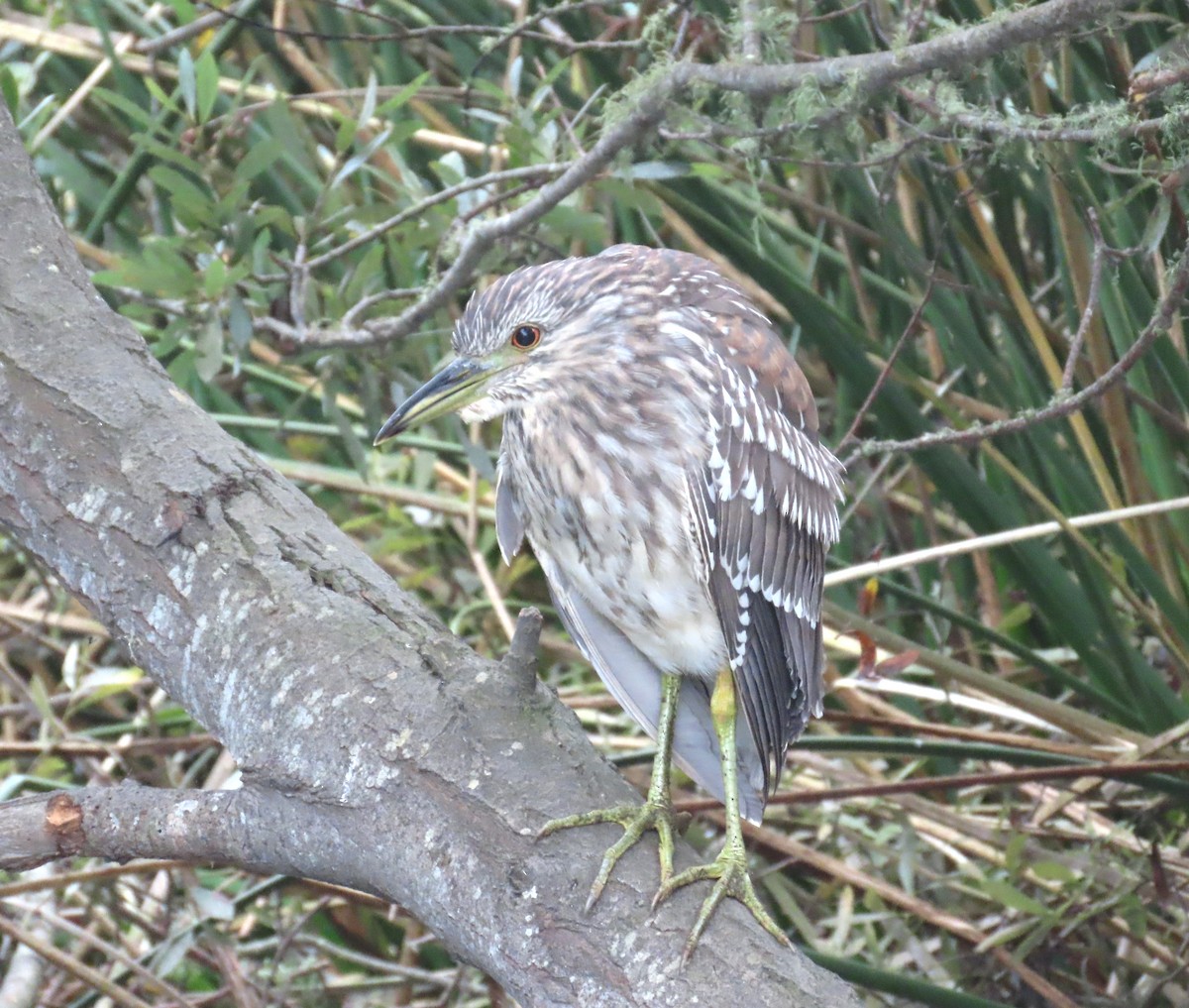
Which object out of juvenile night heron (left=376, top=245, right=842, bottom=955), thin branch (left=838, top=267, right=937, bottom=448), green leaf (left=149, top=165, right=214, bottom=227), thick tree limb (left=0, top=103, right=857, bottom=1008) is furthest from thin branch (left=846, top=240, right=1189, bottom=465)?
green leaf (left=149, top=165, right=214, bottom=227)

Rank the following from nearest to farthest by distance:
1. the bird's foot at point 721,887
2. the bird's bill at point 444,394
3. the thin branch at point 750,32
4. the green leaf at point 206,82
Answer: the bird's foot at point 721,887 → the bird's bill at point 444,394 → the thin branch at point 750,32 → the green leaf at point 206,82

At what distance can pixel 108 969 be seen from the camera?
9.98ft

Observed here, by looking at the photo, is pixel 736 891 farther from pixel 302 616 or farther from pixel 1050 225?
pixel 1050 225

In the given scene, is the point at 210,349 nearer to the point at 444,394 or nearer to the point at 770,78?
the point at 444,394

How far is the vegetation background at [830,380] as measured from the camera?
7.45 feet

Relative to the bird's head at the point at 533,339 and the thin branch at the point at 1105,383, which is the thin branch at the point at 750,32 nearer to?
the bird's head at the point at 533,339

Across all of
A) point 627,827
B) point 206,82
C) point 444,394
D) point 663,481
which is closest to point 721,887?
point 627,827

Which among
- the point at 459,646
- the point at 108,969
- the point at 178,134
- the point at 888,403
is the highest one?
the point at 178,134

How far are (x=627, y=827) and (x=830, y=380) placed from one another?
1.88 metres

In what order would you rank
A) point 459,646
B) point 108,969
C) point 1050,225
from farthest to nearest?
point 108,969 → point 1050,225 → point 459,646

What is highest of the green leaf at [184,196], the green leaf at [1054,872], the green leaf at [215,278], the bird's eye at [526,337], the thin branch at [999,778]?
the green leaf at [184,196]

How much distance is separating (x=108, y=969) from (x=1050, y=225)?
2.60 m

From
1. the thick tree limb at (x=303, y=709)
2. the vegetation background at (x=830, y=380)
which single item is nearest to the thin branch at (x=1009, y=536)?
the vegetation background at (x=830, y=380)

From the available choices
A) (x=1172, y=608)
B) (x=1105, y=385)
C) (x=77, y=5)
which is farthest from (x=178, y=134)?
(x=1172, y=608)
